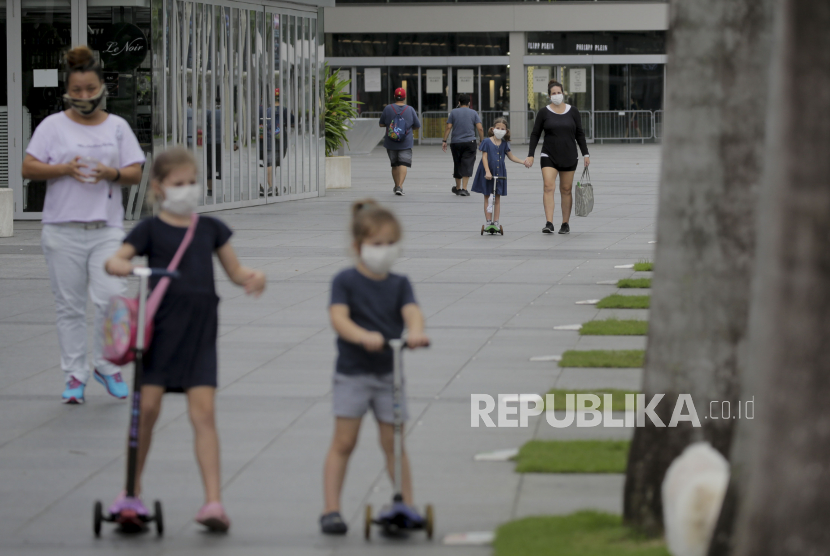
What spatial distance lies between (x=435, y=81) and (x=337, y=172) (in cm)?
2147

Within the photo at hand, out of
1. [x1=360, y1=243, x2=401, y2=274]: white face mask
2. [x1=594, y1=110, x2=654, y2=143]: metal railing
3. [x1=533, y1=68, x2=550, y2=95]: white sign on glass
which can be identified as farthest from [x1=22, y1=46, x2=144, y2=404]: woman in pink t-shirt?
[x1=533, y1=68, x2=550, y2=95]: white sign on glass

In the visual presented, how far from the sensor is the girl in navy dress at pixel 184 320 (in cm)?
460

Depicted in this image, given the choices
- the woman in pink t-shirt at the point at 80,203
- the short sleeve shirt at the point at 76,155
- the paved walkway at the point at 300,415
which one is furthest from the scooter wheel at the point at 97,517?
the short sleeve shirt at the point at 76,155

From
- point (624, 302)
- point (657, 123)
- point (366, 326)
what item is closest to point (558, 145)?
point (624, 302)

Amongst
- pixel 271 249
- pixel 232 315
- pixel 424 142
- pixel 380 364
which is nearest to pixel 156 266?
→ pixel 380 364

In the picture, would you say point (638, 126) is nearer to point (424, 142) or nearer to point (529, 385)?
point (424, 142)

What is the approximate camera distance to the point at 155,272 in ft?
14.9

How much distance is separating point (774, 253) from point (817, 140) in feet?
0.84

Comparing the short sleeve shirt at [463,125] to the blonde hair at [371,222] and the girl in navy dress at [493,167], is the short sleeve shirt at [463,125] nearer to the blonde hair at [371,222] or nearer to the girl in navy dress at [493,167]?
the girl in navy dress at [493,167]

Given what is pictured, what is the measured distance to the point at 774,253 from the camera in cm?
274

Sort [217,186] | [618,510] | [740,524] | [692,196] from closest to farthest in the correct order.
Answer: [740,524], [692,196], [618,510], [217,186]

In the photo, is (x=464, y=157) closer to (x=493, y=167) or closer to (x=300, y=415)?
(x=493, y=167)

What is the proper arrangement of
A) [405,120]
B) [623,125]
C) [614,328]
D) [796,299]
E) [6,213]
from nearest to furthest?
[796,299] → [614,328] → [6,213] → [405,120] → [623,125]

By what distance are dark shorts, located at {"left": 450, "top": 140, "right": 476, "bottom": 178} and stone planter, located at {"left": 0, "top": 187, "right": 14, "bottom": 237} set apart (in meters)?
8.59
